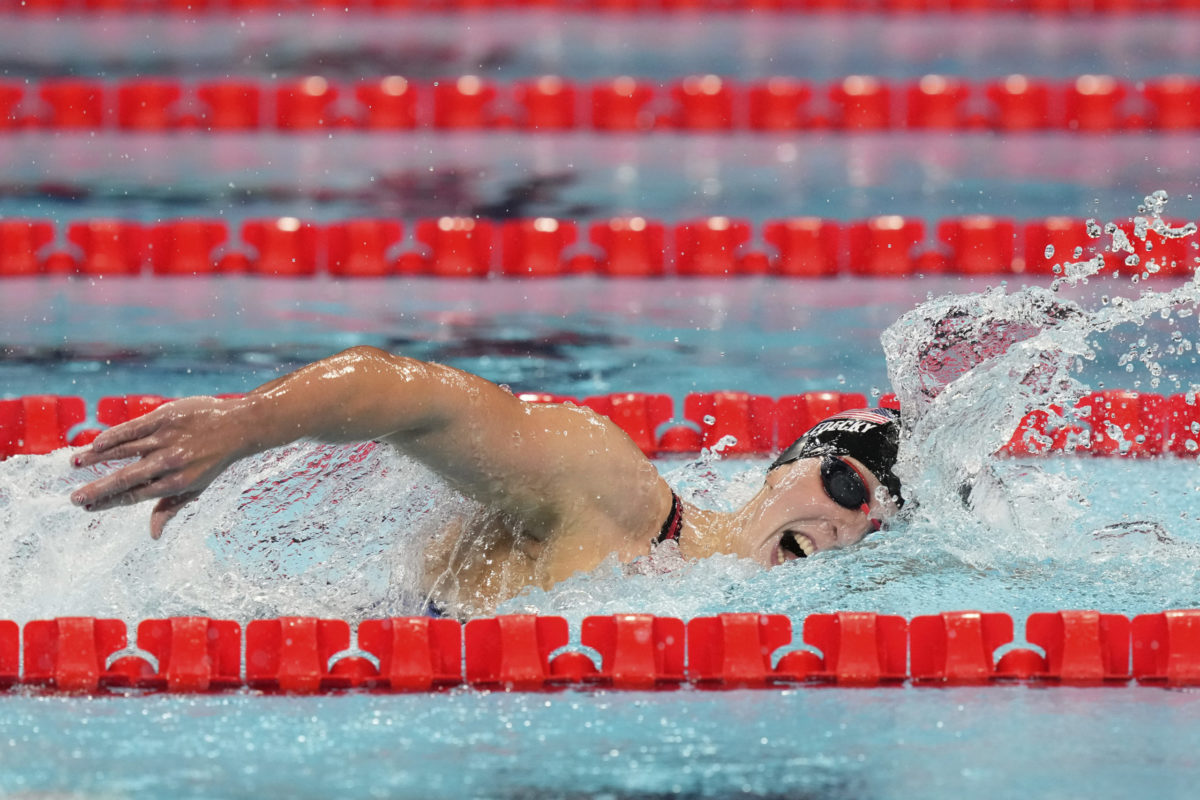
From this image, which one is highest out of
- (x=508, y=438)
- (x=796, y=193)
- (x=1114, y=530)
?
(x=796, y=193)

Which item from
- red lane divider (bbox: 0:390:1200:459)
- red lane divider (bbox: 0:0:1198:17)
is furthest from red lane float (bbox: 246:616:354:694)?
red lane divider (bbox: 0:0:1198:17)

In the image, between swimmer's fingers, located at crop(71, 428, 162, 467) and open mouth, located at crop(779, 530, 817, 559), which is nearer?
swimmer's fingers, located at crop(71, 428, 162, 467)

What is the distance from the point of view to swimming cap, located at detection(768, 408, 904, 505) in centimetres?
244

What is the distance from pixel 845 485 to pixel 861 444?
8 centimetres

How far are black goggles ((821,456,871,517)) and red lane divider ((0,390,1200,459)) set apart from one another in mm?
1332

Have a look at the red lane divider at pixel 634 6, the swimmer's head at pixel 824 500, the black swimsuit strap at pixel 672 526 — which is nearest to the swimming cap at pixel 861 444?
the swimmer's head at pixel 824 500

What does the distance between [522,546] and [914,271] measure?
2.63m

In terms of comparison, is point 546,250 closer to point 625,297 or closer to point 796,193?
point 625,297

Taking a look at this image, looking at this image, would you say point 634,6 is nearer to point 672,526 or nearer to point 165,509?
point 672,526

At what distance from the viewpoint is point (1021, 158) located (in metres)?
5.02

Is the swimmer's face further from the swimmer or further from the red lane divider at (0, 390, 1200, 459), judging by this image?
the red lane divider at (0, 390, 1200, 459)

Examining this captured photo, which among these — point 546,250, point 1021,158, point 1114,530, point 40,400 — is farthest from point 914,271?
point 40,400

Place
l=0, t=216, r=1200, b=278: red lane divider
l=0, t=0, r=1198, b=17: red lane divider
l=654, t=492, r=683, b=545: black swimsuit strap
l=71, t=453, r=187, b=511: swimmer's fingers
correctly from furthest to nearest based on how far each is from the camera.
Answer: l=0, t=0, r=1198, b=17: red lane divider
l=0, t=216, r=1200, b=278: red lane divider
l=654, t=492, r=683, b=545: black swimsuit strap
l=71, t=453, r=187, b=511: swimmer's fingers

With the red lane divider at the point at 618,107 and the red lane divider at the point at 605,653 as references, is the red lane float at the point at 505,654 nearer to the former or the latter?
the red lane divider at the point at 605,653
